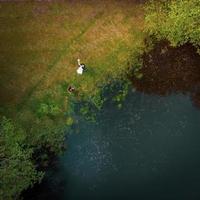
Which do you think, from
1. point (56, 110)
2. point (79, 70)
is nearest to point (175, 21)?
point (79, 70)

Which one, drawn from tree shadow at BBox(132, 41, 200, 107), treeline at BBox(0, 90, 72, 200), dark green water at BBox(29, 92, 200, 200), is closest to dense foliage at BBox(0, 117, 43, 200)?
treeline at BBox(0, 90, 72, 200)

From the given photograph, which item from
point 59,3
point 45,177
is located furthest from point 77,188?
point 59,3

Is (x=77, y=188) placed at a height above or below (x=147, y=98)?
below

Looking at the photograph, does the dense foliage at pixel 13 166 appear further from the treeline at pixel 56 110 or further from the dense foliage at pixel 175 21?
the dense foliage at pixel 175 21

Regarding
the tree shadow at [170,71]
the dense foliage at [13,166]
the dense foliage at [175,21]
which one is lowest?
the dense foliage at [13,166]

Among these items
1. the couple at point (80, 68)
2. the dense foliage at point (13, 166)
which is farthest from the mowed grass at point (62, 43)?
the dense foliage at point (13, 166)

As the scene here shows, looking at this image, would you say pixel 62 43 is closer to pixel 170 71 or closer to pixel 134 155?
pixel 170 71

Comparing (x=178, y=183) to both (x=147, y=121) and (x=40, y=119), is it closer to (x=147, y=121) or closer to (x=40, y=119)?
(x=147, y=121)
